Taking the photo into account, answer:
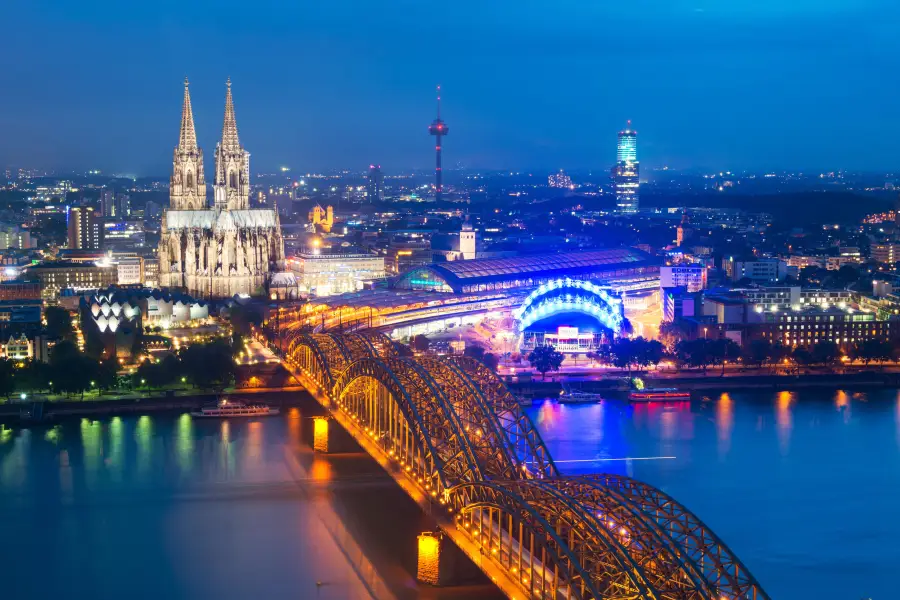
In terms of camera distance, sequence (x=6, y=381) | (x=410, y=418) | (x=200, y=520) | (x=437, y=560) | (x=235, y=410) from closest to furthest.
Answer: (x=437, y=560), (x=410, y=418), (x=200, y=520), (x=235, y=410), (x=6, y=381)

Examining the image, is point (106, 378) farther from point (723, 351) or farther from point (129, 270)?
point (129, 270)

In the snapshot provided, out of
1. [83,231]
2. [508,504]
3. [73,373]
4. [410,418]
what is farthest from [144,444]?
[83,231]

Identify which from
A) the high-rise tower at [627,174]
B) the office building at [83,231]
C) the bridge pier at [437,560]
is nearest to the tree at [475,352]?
the bridge pier at [437,560]

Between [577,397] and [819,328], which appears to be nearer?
[577,397]

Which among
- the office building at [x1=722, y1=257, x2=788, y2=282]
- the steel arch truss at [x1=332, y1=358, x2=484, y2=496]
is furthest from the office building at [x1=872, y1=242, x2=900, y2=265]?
the steel arch truss at [x1=332, y1=358, x2=484, y2=496]

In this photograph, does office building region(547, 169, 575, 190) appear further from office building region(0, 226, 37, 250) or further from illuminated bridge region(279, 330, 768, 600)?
illuminated bridge region(279, 330, 768, 600)

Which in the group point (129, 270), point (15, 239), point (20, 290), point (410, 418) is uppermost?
point (15, 239)

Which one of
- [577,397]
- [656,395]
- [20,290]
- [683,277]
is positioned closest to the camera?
[577,397]

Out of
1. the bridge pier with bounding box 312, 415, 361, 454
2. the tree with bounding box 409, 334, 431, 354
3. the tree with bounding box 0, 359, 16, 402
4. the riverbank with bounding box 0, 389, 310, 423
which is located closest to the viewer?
the bridge pier with bounding box 312, 415, 361, 454
